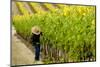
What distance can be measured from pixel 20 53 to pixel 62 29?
0.56 meters

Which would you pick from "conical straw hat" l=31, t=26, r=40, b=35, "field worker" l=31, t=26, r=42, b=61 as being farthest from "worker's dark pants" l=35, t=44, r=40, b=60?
"conical straw hat" l=31, t=26, r=40, b=35

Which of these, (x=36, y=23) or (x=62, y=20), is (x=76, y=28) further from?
(x=36, y=23)

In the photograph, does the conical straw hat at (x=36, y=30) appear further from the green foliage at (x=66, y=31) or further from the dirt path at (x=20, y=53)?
the dirt path at (x=20, y=53)

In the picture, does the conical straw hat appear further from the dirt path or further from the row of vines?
the dirt path

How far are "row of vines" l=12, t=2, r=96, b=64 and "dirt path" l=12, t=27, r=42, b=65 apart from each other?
3.1 inches

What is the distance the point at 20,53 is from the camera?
92.4 inches

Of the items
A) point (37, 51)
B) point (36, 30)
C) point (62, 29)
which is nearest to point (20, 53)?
point (37, 51)

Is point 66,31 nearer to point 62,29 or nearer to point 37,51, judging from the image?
point 62,29

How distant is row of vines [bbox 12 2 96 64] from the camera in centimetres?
238

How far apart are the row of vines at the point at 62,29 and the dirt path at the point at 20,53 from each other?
0.08 metres

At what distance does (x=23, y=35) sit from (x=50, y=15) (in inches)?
15.3

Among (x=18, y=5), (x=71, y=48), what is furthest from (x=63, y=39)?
(x=18, y=5)

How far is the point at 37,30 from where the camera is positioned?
242 cm

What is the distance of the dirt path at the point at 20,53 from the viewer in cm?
232
